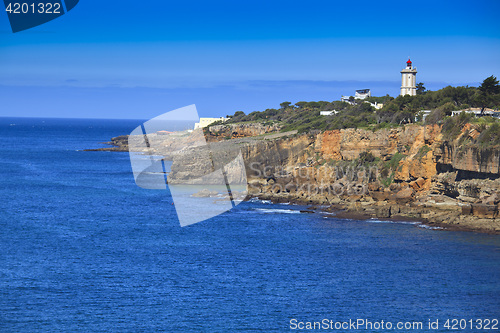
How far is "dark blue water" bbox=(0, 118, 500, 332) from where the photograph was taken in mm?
26938

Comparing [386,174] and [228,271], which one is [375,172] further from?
[228,271]

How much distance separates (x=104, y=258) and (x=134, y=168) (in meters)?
55.6

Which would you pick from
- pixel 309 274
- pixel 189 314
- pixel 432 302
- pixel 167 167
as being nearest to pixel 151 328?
pixel 189 314

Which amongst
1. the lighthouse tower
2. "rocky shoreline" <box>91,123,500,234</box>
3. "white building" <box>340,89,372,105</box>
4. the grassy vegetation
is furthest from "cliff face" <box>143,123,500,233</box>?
"white building" <box>340,89,372,105</box>

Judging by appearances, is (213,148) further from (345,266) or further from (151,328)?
(151,328)

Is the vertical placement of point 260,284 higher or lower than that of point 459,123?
lower

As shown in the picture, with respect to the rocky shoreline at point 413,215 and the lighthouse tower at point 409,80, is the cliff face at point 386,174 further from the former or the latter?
the lighthouse tower at point 409,80

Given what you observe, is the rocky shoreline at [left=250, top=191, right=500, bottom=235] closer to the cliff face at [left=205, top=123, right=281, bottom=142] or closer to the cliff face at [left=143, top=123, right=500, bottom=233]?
the cliff face at [left=143, top=123, right=500, bottom=233]

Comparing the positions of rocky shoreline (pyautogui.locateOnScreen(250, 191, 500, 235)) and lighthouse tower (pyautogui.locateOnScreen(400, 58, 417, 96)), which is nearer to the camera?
rocky shoreline (pyautogui.locateOnScreen(250, 191, 500, 235))

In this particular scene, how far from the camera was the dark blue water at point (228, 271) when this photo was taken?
26938mm

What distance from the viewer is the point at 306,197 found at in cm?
5903

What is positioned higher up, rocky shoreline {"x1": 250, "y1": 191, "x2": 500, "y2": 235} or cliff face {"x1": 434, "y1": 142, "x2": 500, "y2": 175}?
cliff face {"x1": 434, "y1": 142, "x2": 500, "y2": 175}

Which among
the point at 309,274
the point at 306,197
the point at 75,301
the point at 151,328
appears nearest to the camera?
the point at 151,328

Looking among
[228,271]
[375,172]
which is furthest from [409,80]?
[228,271]
